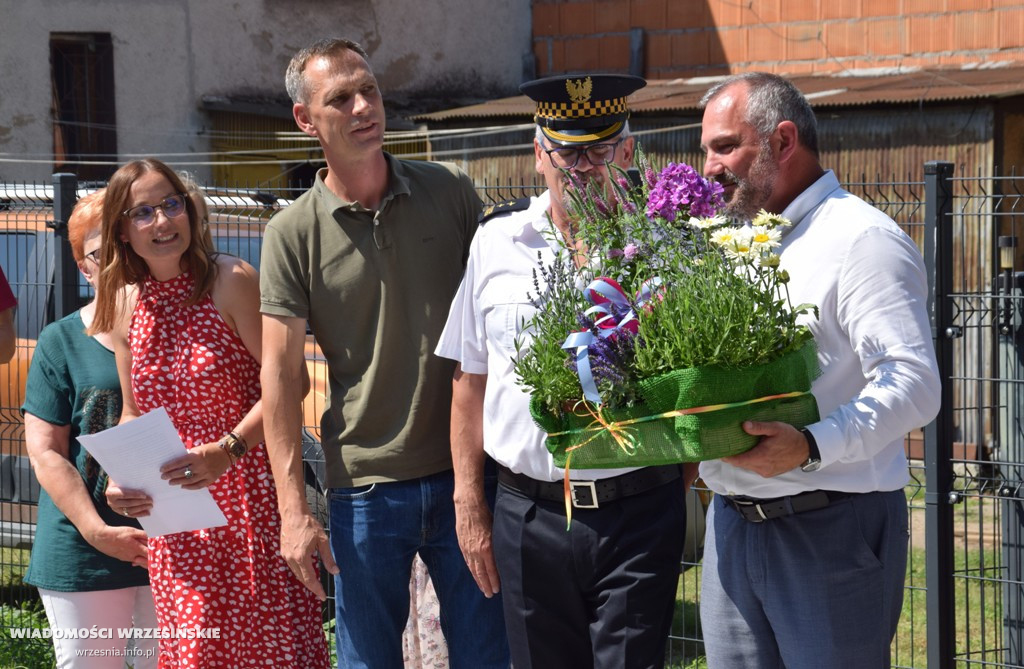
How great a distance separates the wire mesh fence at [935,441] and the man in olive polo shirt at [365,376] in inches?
41.5

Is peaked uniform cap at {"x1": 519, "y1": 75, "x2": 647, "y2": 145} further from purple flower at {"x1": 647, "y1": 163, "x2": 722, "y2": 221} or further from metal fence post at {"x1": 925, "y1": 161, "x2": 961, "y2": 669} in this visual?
metal fence post at {"x1": 925, "y1": 161, "x2": 961, "y2": 669}

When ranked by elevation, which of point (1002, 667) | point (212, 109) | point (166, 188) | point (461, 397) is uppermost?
point (212, 109)

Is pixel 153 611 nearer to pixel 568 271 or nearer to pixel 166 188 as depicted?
pixel 166 188

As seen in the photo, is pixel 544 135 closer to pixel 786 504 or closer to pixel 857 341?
pixel 857 341

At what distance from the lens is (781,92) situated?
3.01 metres

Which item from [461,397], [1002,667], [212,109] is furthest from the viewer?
[212,109]

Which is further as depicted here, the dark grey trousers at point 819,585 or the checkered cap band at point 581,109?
the checkered cap band at point 581,109

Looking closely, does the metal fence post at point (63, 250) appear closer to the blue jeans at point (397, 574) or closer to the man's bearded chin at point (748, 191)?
the blue jeans at point (397, 574)

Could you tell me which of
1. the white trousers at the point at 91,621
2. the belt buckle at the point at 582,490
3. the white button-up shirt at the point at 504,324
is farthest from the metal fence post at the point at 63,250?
the belt buckle at the point at 582,490

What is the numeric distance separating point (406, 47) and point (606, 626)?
17.4 m

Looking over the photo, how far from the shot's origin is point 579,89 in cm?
339

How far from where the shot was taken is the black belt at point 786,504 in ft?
9.55

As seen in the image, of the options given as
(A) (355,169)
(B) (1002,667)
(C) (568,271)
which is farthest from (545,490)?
(B) (1002,667)

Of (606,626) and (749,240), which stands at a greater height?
(749,240)
